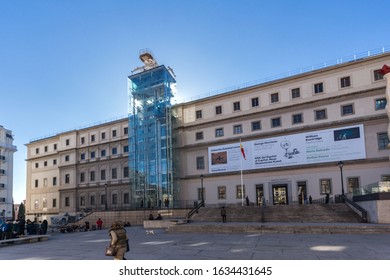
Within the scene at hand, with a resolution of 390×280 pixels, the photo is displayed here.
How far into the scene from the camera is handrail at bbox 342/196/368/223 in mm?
23516

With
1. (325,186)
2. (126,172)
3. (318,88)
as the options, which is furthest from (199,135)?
(325,186)

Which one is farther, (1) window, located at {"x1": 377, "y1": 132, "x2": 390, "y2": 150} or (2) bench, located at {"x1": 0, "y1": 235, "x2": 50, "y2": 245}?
(1) window, located at {"x1": 377, "y1": 132, "x2": 390, "y2": 150}

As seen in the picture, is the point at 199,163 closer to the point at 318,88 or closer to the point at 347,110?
the point at 318,88

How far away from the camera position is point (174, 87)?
1826 inches

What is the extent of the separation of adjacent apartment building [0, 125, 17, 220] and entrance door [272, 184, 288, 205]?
187ft

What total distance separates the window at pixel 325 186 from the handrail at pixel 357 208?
4702mm

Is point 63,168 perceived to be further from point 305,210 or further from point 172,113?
point 305,210

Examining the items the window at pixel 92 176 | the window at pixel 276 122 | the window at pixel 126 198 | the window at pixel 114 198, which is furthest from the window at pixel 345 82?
the window at pixel 92 176

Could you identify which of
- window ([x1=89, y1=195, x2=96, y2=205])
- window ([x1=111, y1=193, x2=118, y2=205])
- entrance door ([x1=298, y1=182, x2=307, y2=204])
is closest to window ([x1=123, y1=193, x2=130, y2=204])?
window ([x1=111, y1=193, x2=118, y2=205])

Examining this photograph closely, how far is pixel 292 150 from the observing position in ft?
118

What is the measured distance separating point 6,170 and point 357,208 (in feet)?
234

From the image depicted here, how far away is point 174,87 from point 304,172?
2101 centimetres

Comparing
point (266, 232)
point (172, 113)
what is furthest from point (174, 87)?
point (266, 232)

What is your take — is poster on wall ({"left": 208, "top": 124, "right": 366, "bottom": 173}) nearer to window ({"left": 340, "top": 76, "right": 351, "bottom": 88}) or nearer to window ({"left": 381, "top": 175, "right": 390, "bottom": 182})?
window ({"left": 381, "top": 175, "right": 390, "bottom": 182})
